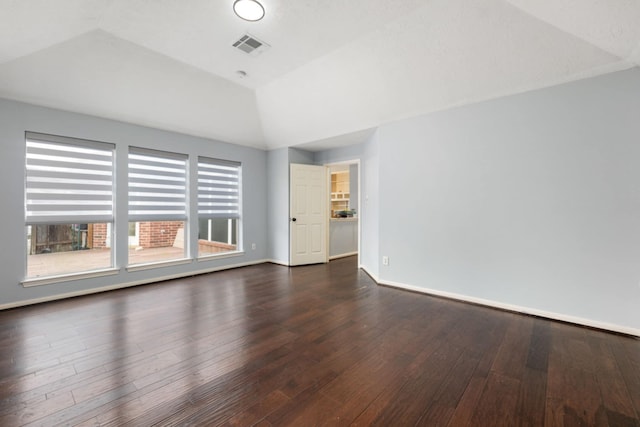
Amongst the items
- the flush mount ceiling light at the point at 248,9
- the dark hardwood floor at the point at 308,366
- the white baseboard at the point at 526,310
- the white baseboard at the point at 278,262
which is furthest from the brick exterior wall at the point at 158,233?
the white baseboard at the point at 526,310

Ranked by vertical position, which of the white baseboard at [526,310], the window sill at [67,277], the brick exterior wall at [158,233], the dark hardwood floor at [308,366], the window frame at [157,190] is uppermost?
the window frame at [157,190]

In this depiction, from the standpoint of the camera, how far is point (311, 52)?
317 centimetres

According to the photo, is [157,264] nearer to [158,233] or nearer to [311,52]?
[158,233]

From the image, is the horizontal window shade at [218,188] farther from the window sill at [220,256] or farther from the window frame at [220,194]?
the window sill at [220,256]

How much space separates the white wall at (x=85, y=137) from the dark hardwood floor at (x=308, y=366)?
15.0 inches

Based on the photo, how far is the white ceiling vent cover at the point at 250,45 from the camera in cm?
291

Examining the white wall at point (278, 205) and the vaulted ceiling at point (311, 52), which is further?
the white wall at point (278, 205)

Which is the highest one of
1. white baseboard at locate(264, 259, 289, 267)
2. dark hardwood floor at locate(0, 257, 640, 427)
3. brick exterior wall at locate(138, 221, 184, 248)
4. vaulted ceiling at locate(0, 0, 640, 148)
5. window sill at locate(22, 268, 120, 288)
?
vaulted ceiling at locate(0, 0, 640, 148)

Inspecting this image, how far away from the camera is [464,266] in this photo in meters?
3.39

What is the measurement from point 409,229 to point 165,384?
318cm

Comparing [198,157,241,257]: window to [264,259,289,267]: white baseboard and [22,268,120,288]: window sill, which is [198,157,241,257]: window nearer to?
[264,259,289,267]: white baseboard

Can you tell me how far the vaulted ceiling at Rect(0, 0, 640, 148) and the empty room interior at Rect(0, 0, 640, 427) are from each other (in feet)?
0.08

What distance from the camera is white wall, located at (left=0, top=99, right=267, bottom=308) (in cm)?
316

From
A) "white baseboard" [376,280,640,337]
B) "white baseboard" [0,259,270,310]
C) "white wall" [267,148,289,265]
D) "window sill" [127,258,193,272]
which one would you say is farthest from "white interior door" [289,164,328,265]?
"white baseboard" [376,280,640,337]
